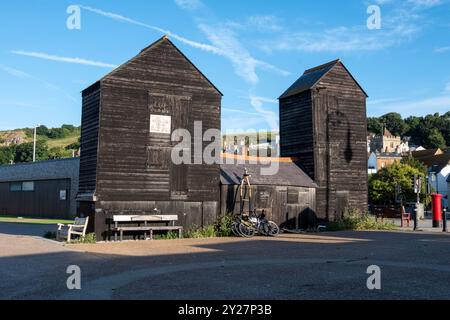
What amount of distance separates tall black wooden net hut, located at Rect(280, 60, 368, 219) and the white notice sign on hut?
9.48m

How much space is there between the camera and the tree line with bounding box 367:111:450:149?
150000 millimetres

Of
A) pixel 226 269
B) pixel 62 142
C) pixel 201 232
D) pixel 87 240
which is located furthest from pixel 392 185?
→ pixel 62 142

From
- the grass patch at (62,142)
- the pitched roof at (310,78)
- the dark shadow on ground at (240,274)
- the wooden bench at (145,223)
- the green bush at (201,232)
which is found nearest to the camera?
the dark shadow on ground at (240,274)

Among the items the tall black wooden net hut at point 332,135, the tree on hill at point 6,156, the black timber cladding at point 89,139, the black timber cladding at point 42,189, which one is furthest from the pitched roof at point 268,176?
the tree on hill at point 6,156

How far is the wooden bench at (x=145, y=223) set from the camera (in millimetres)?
19688

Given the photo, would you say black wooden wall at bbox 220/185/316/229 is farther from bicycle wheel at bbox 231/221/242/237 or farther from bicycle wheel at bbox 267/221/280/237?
bicycle wheel at bbox 267/221/280/237

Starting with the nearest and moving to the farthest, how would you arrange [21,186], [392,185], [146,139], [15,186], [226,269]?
[226,269], [146,139], [21,186], [15,186], [392,185]

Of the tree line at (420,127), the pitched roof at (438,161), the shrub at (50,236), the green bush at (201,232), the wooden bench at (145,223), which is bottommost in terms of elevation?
the shrub at (50,236)

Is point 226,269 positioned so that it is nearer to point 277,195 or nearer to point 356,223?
point 277,195

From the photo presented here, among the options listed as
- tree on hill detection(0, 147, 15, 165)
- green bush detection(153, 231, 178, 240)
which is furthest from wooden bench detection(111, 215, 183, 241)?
tree on hill detection(0, 147, 15, 165)

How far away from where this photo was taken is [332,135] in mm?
27766

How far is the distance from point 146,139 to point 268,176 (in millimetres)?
7327

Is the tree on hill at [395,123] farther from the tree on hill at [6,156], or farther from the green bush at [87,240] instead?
the green bush at [87,240]
